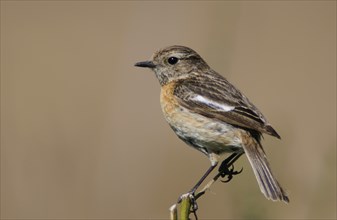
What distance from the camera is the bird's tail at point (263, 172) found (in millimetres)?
5320

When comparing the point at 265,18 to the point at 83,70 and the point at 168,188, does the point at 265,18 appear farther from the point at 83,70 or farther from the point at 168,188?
the point at 168,188

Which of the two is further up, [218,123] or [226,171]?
[218,123]

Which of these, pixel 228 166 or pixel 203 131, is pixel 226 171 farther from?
pixel 203 131

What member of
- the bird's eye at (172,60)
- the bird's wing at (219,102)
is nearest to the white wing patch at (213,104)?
the bird's wing at (219,102)

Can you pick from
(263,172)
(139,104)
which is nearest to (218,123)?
(263,172)

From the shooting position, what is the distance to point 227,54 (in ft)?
18.4

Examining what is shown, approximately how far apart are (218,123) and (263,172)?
0.64 metres

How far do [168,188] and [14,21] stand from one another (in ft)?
22.3

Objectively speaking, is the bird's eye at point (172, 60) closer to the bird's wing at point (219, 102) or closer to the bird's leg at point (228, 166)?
the bird's wing at point (219, 102)

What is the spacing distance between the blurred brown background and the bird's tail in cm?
9

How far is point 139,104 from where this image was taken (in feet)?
34.7

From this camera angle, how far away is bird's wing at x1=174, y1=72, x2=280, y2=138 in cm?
600

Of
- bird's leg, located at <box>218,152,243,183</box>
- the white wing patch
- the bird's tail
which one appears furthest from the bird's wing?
bird's leg, located at <box>218,152,243,183</box>

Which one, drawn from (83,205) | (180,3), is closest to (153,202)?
(83,205)
